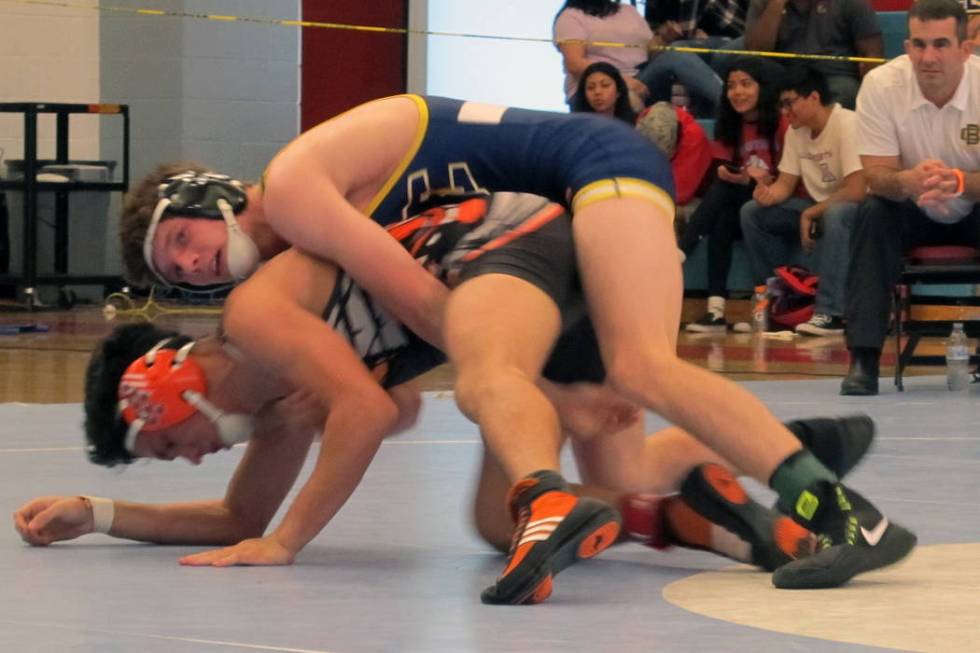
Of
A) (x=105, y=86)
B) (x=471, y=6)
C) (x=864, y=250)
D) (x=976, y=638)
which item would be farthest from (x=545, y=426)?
(x=471, y=6)

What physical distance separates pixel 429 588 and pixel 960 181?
10.0ft

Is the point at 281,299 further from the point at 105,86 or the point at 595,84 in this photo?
the point at 105,86

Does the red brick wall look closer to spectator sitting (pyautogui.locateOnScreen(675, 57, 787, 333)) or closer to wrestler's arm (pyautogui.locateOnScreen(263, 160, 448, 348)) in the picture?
spectator sitting (pyautogui.locateOnScreen(675, 57, 787, 333))

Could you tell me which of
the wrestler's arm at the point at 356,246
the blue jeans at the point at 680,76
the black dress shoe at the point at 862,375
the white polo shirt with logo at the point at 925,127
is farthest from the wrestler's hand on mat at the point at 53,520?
the blue jeans at the point at 680,76

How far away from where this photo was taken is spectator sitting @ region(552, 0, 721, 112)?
870 cm

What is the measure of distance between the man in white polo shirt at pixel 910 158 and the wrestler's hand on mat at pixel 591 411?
259 cm

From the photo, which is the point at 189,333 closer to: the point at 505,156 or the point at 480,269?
the point at 505,156

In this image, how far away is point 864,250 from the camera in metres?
5.24

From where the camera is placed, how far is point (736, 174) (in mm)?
7957

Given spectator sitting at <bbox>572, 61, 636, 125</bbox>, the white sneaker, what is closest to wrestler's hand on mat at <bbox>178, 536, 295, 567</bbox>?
the white sneaker

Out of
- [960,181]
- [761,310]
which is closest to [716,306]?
[761,310]

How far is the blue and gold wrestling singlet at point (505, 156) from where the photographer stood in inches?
107

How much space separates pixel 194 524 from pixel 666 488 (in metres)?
0.71

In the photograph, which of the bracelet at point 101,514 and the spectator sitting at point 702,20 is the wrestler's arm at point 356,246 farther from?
the spectator sitting at point 702,20
